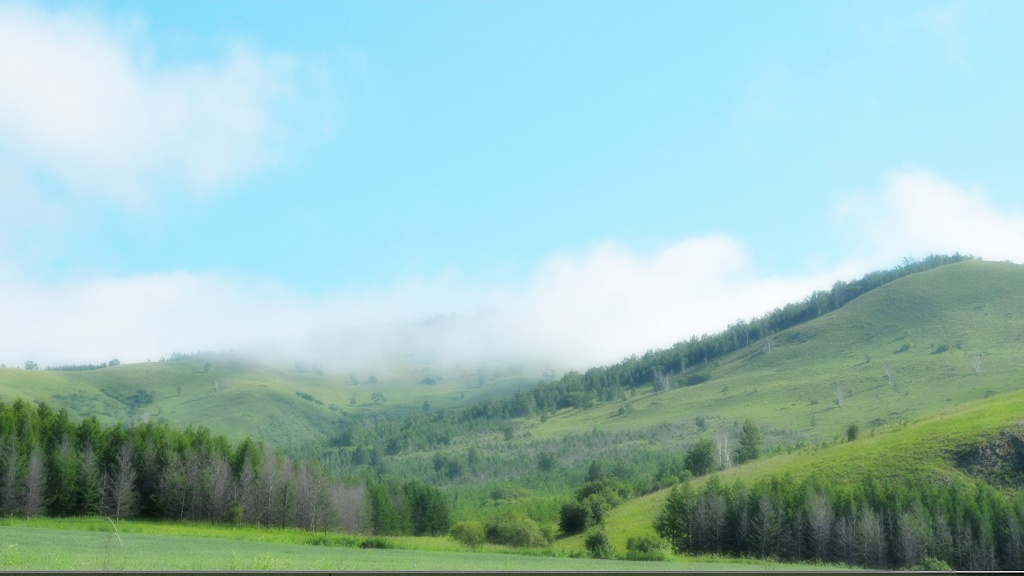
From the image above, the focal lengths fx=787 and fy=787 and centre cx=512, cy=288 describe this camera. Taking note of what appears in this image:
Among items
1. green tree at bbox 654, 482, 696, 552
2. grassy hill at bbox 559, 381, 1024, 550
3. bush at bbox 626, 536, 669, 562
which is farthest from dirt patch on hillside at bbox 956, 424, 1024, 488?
bush at bbox 626, 536, 669, 562

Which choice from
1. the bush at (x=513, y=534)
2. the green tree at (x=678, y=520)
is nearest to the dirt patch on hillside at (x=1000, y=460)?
the green tree at (x=678, y=520)

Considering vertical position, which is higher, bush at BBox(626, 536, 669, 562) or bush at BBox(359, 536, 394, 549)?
bush at BBox(359, 536, 394, 549)

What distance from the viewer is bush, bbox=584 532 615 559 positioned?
237 ft

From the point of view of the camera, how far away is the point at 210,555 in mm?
33531

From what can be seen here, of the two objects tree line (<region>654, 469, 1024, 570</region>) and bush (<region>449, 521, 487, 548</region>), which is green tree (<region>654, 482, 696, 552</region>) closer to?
tree line (<region>654, 469, 1024, 570</region>)

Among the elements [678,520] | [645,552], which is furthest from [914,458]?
[645,552]

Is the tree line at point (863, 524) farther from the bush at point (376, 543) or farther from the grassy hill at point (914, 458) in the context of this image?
the bush at point (376, 543)

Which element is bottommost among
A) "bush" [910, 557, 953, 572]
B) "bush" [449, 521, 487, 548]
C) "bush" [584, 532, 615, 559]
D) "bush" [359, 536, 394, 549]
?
"bush" [910, 557, 953, 572]

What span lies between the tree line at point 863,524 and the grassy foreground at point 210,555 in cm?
2651

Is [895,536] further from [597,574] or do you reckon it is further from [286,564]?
[286,564]

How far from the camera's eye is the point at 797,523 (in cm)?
8200

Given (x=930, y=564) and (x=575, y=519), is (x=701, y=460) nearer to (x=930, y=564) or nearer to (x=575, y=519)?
(x=575, y=519)

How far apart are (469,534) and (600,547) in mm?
13701

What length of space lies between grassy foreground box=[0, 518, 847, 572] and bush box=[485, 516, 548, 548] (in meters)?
23.7
